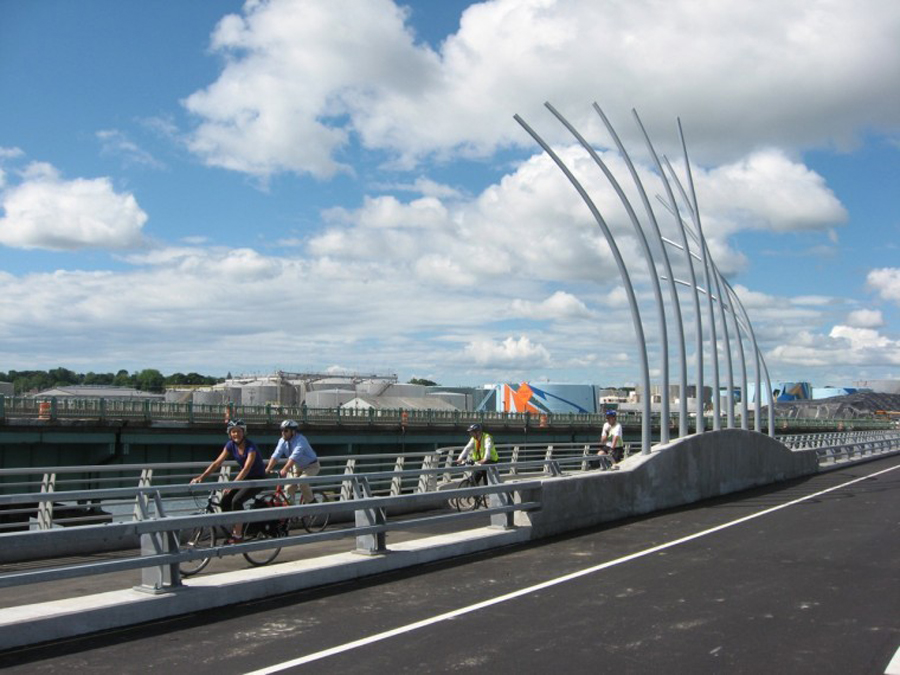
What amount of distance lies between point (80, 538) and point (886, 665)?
21.2 feet

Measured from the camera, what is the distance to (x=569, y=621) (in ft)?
25.0

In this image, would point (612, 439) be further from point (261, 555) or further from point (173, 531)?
point (173, 531)

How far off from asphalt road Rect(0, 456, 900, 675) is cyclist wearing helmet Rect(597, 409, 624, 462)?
6291 millimetres

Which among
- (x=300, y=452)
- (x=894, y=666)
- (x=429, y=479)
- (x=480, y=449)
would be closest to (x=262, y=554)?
(x=300, y=452)

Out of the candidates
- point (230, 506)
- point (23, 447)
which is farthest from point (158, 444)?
point (230, 506)

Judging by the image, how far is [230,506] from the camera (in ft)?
33.7

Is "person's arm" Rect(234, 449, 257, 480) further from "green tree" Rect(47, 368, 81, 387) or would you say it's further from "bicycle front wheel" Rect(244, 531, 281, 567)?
"green tree" Rect(47, 368, 81, 387)

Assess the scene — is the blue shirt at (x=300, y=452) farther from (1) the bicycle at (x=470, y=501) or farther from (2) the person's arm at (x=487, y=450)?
(1) the bicycle at (x=470, y=501)

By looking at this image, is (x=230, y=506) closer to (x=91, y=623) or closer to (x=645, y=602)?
(x=91, y=623)

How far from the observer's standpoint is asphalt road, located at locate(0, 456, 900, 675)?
6.36 m

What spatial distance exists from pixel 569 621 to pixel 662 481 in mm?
9944

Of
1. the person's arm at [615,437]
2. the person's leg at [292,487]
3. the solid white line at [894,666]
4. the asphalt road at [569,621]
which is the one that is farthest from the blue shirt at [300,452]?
the person's arm at [615,437]

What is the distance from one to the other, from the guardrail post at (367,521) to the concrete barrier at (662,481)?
3.15 metres

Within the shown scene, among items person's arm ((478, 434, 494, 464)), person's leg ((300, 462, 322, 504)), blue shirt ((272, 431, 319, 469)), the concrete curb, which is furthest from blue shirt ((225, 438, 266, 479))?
person's arm ((478, 434, 494, 464))
